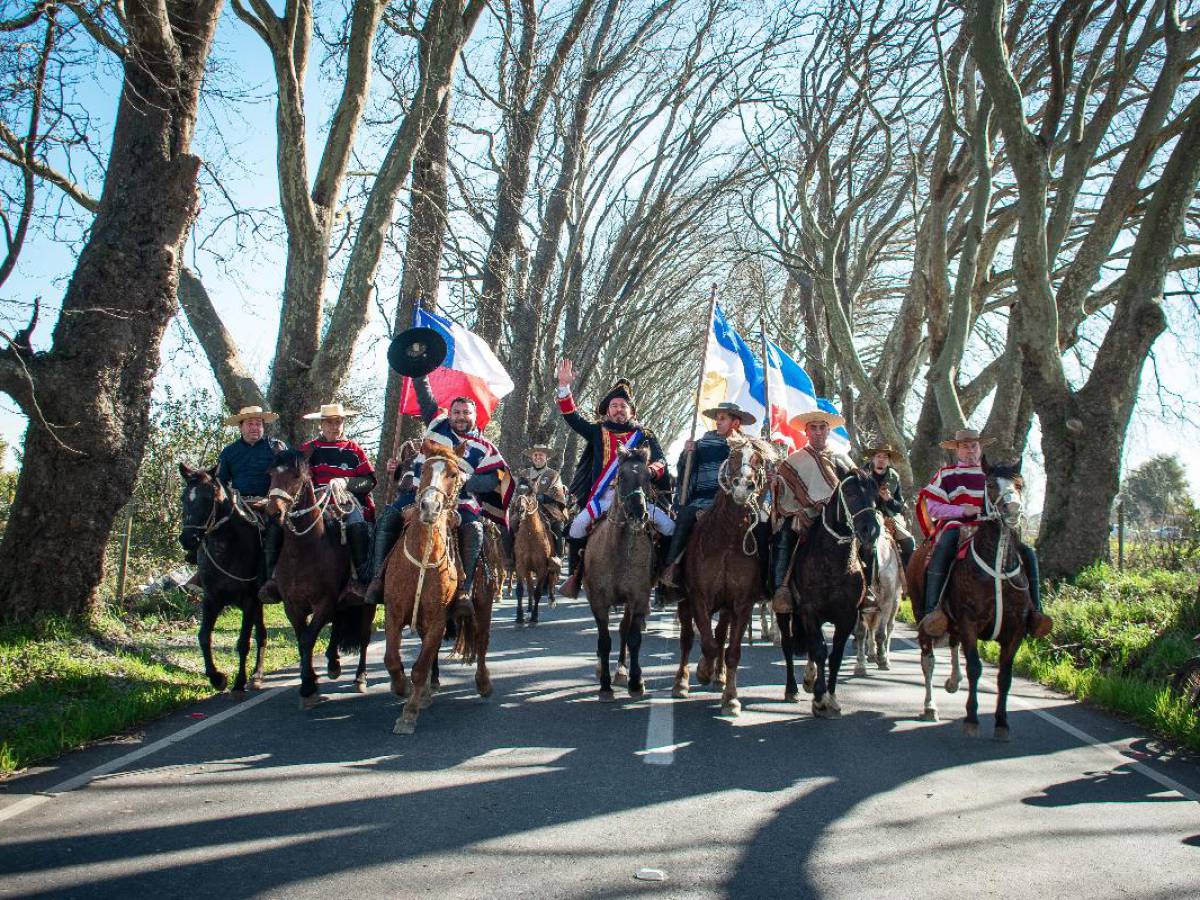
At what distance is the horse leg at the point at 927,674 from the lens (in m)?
8.80

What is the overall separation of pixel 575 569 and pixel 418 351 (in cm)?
394

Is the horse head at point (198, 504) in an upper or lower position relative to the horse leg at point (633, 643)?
upper

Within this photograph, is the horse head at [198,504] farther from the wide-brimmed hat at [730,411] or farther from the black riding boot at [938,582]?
the black riding boot at [938,582]

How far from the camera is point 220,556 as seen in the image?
9.47 m

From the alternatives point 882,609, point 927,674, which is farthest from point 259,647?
point 882,609

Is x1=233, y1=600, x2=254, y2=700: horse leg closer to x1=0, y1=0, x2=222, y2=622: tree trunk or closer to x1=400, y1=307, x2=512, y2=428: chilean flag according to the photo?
x1=0, y1=0, x2=222, y2=622: tree trunk

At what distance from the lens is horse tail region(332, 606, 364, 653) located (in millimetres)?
9453

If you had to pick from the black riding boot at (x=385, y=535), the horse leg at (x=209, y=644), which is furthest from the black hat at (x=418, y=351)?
the black riding boot at (x=385, y=535)

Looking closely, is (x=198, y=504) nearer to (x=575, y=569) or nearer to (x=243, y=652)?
(x=243, y=652)

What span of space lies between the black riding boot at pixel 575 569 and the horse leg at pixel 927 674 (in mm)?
3347

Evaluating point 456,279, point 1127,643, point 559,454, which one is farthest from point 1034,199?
point 559,454

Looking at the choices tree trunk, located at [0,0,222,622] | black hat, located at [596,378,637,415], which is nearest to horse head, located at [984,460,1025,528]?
black hat, located at [596,378,637,415]

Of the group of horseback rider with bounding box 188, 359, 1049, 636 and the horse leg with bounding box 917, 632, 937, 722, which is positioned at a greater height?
the group of horseback rider with bounding box 188, 359, 1049, 636

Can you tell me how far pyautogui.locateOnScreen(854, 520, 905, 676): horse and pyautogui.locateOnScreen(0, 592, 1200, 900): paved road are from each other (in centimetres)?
260
